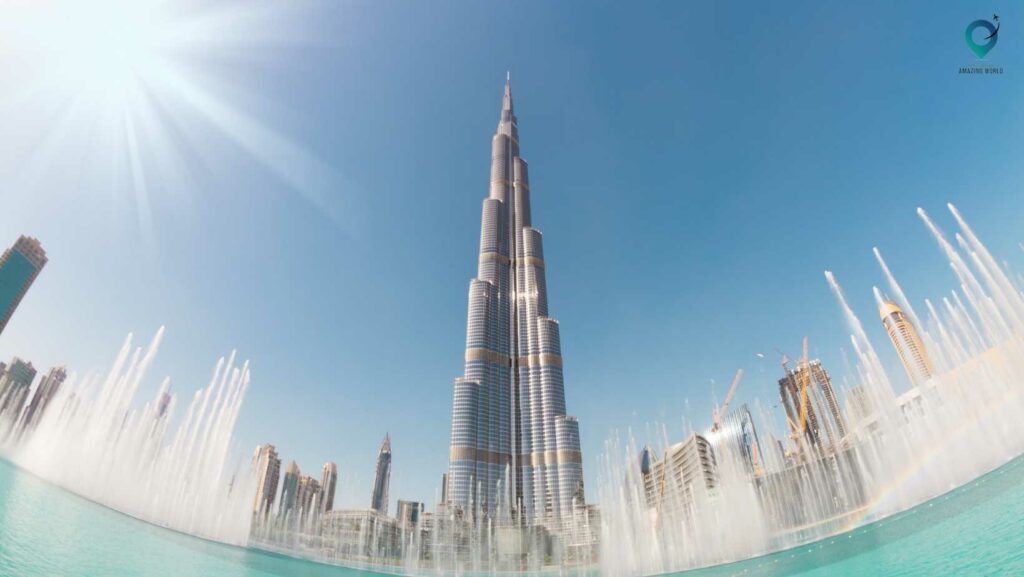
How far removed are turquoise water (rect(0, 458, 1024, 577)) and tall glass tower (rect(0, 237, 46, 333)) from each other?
107 metres

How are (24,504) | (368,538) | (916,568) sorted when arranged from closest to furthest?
(916,568) < (24,504) < (368,538)

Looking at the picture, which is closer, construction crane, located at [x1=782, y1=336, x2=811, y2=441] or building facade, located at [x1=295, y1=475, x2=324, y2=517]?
construction crane, located at [x1=782, y1=336, x2=811, y2=441]

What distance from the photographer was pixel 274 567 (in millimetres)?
43750

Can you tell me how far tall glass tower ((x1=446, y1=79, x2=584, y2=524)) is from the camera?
504ft

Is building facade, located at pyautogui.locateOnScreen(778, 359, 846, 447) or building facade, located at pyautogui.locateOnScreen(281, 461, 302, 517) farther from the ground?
building facade, located at pyautogui.locateOnScreen(778, 359, 846, 447)

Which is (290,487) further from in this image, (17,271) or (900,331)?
(900,331)

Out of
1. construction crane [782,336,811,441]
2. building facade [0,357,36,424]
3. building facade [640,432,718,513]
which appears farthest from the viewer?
construction crane [782,336,811,441]

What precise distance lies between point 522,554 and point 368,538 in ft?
167

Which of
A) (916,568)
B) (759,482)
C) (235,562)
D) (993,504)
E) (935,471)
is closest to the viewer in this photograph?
(916,568)

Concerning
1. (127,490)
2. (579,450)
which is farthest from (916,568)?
(579,450)

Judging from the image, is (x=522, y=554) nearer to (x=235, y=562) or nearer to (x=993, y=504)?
(x=235, y=562)

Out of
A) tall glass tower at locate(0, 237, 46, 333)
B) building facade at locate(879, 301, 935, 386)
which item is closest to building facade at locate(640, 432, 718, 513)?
building facade at locate(879, 301, 935, 386)

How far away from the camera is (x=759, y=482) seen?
99625mm

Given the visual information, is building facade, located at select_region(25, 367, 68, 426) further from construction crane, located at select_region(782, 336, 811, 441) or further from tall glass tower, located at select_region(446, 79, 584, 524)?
construction crane, located at select_region(782, 336, 811, 441)
